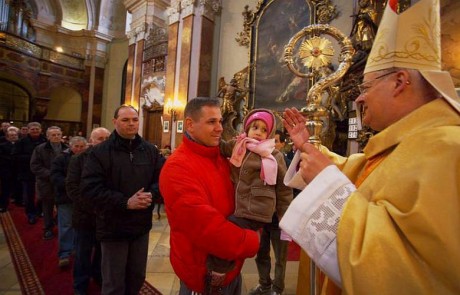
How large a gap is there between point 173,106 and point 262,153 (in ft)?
30.7

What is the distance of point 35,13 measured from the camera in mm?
15352

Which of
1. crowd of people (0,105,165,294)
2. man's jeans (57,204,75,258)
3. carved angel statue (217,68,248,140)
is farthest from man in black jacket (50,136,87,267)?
carved angel statue (217,68,248,140)

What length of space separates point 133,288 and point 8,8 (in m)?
16.3

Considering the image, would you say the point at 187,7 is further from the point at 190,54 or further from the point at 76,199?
the point at 76,199

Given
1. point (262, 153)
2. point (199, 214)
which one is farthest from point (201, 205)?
point (262, 153)

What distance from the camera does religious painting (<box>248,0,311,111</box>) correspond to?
29.0 ft

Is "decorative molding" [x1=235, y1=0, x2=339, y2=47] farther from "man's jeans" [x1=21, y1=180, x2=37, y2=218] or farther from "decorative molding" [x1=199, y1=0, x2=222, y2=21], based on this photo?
"man's jeans" [x1=21, y1=180, x2=37, y2=218]

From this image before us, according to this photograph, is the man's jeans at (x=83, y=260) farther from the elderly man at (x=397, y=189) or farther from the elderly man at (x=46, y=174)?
the elderly man at (x=397, y=189)

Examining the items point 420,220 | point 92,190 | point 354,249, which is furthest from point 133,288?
point 420,220

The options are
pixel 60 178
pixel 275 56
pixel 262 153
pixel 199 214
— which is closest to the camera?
pixel 199 214

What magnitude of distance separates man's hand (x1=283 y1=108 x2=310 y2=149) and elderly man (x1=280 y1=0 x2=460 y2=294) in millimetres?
13

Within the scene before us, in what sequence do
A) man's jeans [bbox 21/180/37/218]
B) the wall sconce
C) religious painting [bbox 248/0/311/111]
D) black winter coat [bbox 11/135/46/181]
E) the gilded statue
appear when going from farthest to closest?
the wall sconce → religious painting [bbox 248/0/311/111] → black winter coat [bbox 11/135/46/181] → man's jeans [bbox 21/180/37/218] → the gilded statue

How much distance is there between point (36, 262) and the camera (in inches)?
142

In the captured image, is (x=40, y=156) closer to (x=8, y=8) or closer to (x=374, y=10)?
(x=374, y=10)
